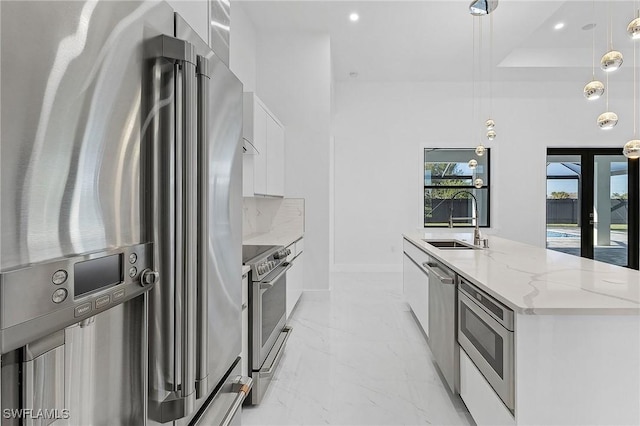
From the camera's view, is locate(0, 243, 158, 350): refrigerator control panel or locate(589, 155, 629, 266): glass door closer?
locate(0, 243, 158, 350): refrigerator control panel

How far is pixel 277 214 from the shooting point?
172 inches

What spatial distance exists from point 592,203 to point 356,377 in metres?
6.22

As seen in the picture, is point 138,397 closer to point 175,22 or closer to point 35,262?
point 35,262

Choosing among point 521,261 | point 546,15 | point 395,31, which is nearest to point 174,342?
point 521,261

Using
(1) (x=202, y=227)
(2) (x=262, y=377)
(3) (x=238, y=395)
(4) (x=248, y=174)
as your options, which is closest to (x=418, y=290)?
(2) (x=262, y=377)

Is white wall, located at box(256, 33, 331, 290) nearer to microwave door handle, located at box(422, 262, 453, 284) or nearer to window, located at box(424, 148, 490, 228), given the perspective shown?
microwave door handle, located at box(422, 262, 453, 284)

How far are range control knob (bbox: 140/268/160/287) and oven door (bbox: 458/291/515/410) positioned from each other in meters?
1.25

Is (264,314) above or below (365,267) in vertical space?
above

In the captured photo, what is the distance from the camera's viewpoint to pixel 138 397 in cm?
70

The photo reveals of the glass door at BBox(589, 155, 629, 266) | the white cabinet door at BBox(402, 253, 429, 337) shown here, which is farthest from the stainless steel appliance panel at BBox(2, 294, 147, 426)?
the glass door at BBox(589, 155, 629, 266)

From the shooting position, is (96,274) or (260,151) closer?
(96,274)

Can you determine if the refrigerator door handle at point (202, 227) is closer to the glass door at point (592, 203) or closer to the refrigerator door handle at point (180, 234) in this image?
the refrigerator door handle at point (180, 234)

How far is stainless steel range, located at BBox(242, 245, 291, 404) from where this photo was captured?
2.02 m

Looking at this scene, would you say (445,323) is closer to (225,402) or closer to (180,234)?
(225,402)
